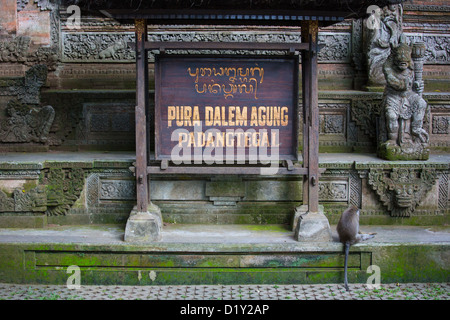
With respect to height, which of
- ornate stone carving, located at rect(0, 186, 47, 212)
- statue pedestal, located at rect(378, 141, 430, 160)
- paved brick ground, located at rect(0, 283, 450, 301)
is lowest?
paved brick ground, located at rect(0, 283, 450, 301)

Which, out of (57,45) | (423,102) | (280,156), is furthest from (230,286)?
(57,45)

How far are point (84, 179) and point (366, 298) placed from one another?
14.1 ft

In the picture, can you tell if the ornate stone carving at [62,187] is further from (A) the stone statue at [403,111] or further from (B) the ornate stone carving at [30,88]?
(A) the stone statue at [403,111]

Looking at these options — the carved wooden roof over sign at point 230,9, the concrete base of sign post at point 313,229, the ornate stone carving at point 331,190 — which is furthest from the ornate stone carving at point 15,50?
the concrete base of sign post at point 313,229

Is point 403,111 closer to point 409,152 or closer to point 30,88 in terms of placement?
point 409,152

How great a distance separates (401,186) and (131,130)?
191 inches

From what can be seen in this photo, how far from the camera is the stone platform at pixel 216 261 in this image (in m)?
7.02

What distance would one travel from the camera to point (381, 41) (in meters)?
10.2

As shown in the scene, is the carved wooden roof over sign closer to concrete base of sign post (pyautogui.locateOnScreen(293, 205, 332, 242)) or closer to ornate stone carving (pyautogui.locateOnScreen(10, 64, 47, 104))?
concrete base of sign post (pyautogui.locateOnScreen(293, 205, 332, 242))

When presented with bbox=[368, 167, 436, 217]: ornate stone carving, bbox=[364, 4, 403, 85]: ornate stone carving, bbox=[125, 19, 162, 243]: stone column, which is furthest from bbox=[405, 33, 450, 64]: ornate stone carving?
bbox=[125, 19, 162, 243]: stone column

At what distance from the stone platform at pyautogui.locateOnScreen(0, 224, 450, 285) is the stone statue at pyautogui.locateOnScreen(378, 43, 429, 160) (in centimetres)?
166

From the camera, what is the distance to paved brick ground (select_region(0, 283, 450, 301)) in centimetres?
662

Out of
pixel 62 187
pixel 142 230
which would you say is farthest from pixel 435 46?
pixel 62 187

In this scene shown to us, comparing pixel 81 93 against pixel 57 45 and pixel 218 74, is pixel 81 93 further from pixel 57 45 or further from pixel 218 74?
pixel 218 74
